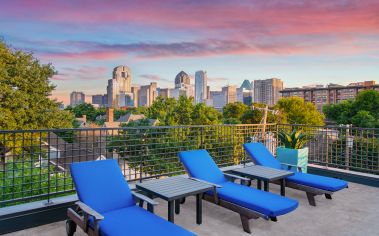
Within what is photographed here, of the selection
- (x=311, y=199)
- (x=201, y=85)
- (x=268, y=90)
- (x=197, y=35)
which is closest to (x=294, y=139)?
(x=311, y=199)

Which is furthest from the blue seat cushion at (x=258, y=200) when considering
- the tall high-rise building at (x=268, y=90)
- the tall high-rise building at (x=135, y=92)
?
the tall high-rise building at (x=135, y=92)

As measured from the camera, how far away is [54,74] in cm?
2694

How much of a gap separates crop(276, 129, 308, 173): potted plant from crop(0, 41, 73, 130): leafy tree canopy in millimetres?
20371

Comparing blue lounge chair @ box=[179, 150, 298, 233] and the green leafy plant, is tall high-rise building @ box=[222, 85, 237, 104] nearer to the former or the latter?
the green leafy plant

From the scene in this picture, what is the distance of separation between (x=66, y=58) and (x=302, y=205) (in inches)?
1414

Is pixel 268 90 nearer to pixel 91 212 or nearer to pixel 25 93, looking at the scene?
pixel 25 93

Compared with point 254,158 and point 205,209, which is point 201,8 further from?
point 205,209

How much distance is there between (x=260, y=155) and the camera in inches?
256

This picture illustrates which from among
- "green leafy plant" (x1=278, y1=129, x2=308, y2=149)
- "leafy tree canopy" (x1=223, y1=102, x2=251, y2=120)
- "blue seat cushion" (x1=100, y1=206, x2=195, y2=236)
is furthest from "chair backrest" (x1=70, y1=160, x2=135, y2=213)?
"leafy tree canopy" (x1=223, y1=102, x2=251, y2=120)

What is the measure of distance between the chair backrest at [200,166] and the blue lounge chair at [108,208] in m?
1.29

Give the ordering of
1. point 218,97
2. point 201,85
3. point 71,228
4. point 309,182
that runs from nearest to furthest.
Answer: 1. point 71,228
2. point 309,182
3. point 201,85
4. point 218,97

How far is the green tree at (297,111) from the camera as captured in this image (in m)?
39.3

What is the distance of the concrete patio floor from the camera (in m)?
4.17

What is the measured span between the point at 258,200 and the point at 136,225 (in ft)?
5.90
